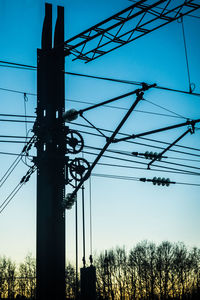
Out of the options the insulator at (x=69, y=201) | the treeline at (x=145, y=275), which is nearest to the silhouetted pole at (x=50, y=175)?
the insulator at (x=69, y=201)

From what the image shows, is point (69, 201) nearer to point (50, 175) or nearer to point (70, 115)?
point (50, 175)

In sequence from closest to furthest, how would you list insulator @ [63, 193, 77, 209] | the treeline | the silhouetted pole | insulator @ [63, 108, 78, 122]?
the silhouetted pole, insulator @ [63, 193, 77, 209], insulator @ [63, 108, 78, 122], the treeline

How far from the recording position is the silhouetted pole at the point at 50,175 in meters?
12.0

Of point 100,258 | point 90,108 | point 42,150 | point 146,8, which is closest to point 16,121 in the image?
point 42,150

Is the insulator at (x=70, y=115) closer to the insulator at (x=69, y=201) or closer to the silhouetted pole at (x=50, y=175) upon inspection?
the silhouetted pole at (x=50, y=175)

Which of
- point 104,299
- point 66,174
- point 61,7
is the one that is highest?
→ point 61,7

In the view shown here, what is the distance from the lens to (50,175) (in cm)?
1277

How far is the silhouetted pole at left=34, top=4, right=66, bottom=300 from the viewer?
12.0 meters

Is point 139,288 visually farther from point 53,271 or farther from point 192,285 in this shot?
point 53,271

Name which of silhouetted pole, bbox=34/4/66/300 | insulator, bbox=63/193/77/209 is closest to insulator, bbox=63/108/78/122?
silhouetted pole, bbox=34/4/66/300

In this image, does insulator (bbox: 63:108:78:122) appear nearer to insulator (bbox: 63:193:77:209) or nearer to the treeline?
insulator (bbox: 63:193:77:209)

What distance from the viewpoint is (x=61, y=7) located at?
16250 millimetres

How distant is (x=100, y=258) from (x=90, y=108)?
5858 centimetres

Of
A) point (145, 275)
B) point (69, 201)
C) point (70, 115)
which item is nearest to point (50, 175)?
point (69, 201)
